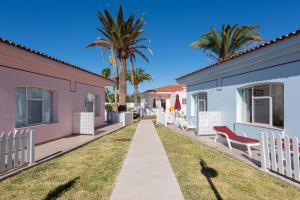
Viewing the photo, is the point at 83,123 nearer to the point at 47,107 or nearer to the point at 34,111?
the point at 47,107

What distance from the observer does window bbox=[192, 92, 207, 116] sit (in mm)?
13727

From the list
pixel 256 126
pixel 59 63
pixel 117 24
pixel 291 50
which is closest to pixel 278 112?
pixel 256 126

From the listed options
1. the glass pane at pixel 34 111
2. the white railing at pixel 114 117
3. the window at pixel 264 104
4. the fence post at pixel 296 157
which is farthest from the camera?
the white railing at pixel 114 117

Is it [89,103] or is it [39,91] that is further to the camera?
[89,103]

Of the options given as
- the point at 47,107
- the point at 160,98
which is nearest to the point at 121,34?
the point at 47,107

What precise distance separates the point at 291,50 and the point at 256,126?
132 inches

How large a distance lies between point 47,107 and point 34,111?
0.96 metres

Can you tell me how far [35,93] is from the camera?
9.22 meters

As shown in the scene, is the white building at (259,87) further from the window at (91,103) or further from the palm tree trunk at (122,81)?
the palm tree trunk at (122,81)

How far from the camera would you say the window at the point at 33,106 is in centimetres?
827

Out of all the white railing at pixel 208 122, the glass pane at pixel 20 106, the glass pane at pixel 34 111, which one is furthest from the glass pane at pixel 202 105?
the glass pane at pixel 20 106

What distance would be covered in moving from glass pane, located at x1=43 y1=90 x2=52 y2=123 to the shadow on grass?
6.32m

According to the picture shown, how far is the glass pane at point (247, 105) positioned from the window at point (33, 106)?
9465 millimetres

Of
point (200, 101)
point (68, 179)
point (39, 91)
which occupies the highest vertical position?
point (39, 91)
